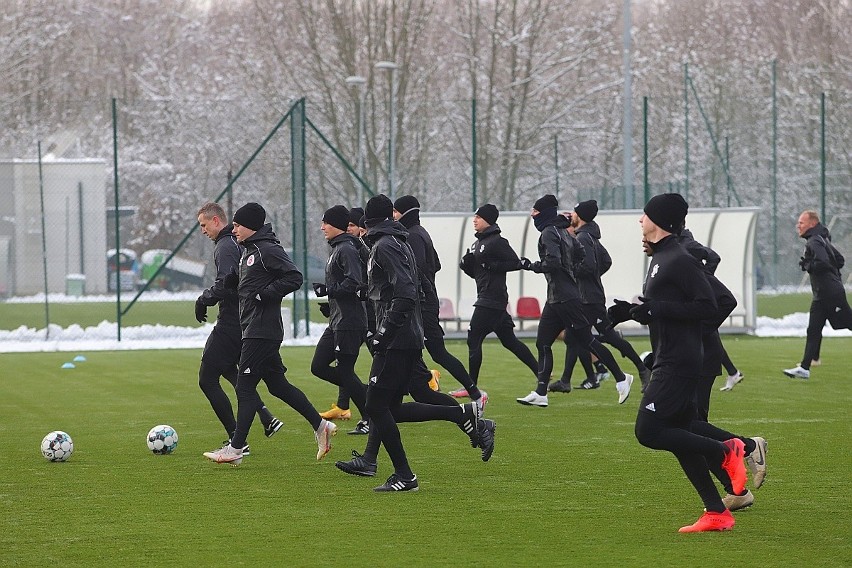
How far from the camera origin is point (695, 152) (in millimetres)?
36375

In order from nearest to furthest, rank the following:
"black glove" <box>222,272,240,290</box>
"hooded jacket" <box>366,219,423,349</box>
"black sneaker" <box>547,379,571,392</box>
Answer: "hooded jacket" <box>366,219,423,349</box> → "black glove" <box>222,272,240,290</box> → "black sneaker" <box>547,379,571,392</box>

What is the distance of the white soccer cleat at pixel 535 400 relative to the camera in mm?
13461

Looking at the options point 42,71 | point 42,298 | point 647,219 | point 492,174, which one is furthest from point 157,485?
point 42,71

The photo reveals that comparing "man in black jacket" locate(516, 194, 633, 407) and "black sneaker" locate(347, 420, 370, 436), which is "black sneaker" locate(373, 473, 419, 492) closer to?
"black sneaker" locate(347, 420, 370, 436)

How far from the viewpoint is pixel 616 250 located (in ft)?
77.7

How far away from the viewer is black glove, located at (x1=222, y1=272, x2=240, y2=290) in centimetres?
984

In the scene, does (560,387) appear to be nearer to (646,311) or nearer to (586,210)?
(586,210)

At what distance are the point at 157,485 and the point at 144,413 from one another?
Result: 4.45m

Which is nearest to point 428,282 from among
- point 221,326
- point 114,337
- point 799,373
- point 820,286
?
point 221,326

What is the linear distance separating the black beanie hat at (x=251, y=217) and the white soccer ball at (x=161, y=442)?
196 centimetres

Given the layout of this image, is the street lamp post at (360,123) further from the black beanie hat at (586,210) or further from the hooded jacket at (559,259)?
the hooded jacket at (559,259)

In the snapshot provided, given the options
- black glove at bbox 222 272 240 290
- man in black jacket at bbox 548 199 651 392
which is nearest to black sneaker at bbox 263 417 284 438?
black glove at bbox 222 272 240 290

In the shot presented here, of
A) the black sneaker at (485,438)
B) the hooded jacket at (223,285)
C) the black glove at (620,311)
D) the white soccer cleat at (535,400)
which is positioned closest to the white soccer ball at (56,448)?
the hooded jacket at (223,285)

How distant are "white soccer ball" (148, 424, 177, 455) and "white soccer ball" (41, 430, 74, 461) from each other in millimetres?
634
